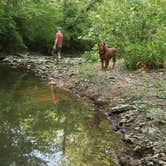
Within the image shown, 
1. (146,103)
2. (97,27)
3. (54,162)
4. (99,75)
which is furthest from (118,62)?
(54,162)

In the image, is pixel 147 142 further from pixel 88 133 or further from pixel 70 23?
pixel 70 23

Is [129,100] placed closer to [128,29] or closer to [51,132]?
[51,132]

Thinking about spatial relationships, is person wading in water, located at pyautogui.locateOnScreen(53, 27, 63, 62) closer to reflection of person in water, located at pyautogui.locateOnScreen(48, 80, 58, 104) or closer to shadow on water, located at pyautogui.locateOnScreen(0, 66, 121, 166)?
reflection of person in water, located at pyautogui.locateOnScreen(48, 80, 58, 104)

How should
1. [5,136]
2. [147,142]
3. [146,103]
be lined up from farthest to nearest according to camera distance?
1. [146,103]
2. [5,136]
3. [147,142]

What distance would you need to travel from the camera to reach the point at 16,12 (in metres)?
24.9

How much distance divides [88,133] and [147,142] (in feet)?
Result: 5.24

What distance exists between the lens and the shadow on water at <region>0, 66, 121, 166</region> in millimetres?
7887

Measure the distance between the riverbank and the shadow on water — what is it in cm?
33

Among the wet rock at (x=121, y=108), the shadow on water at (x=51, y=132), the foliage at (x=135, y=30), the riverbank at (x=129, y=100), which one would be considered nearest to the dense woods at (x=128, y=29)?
the foliage at (x=135, y=30)

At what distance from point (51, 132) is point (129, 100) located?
279 cm

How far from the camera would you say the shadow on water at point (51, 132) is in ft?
25.9

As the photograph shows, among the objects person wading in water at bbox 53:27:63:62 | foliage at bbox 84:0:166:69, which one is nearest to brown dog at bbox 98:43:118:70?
foliage at bbox 84:0:166:69

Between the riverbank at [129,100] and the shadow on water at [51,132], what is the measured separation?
1.09 ft

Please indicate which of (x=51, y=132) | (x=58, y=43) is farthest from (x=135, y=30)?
(x=51, y=132)
